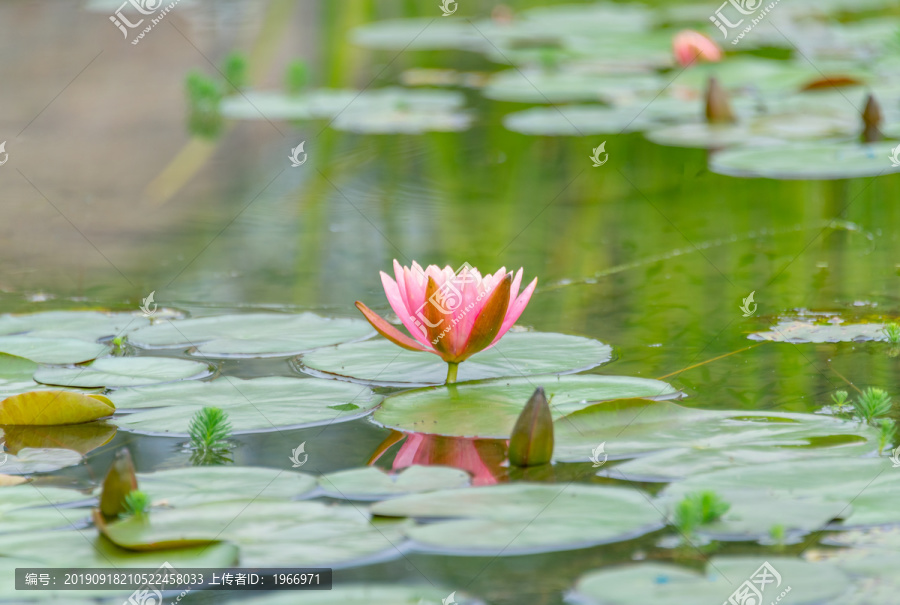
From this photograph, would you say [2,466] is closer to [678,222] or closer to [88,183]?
[678,222]

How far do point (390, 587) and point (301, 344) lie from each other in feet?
3.80

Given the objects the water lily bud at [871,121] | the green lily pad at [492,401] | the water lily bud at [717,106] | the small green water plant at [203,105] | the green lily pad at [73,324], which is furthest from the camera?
the small green water plant at [203,105]

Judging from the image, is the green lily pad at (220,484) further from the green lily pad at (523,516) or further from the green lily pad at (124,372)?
the green lily pad at (124,372)

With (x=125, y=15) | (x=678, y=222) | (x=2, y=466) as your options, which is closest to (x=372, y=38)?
(x=125, y=15)

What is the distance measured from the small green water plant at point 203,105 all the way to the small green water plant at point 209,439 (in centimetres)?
390

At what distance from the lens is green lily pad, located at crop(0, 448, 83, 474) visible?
1.94 m

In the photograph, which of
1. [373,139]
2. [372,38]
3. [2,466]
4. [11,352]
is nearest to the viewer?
[2,466]

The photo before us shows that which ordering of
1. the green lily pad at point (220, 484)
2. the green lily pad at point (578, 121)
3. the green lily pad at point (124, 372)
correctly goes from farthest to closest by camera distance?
the green lily pad at point (578, 121), the green lily pad at point (124, 372), the green lily pad at point (220, 484)

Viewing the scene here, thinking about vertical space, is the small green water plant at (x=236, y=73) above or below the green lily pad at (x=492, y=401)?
above

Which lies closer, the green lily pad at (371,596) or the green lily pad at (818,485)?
the green lily pad at (371,596)

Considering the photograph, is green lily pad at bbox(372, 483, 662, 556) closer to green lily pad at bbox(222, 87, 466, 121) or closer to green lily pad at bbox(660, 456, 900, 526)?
green lily pad at bbox(660, 456, 900, 526)

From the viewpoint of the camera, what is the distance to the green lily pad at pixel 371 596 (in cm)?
143

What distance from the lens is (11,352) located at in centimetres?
252

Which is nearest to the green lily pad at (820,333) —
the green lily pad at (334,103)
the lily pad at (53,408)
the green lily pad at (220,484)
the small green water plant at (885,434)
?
the small green water plant at (885,434)
